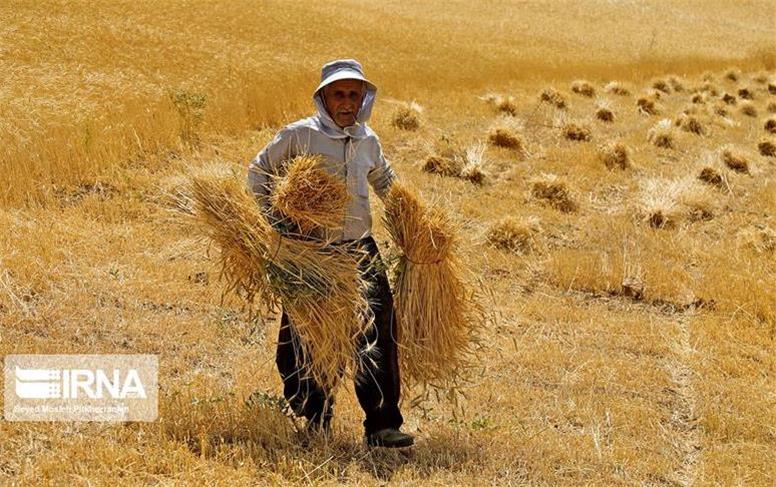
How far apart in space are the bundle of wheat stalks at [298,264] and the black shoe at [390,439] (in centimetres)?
34

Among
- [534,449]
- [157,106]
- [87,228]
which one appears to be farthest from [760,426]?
[157,106]

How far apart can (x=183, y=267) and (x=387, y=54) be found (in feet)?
41.1

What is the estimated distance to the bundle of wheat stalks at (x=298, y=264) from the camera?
3.71 m

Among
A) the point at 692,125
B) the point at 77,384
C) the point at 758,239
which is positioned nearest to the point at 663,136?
the point at 692,125

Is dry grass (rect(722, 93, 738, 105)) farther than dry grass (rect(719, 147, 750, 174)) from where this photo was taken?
Yes

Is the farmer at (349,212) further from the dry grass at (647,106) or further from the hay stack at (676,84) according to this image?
the hay stack at (676,84)

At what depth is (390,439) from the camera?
12.7ft

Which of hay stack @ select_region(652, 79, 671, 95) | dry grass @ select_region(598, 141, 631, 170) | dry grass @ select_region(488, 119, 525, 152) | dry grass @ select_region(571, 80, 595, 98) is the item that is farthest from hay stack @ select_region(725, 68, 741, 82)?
dry grass @ select_region(488, 119, 525, 152)

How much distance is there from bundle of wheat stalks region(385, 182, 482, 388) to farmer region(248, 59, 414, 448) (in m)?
0.12

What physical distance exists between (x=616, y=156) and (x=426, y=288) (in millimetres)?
8292

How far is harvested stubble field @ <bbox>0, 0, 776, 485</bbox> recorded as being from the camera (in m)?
3.94

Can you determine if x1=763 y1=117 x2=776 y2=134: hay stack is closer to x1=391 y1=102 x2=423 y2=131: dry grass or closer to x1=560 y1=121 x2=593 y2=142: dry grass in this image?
x1=560 y1=121 x2=593 y2=142: dry grass

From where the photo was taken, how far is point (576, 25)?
2969cm

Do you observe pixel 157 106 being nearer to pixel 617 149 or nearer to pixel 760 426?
pixel 617 149
